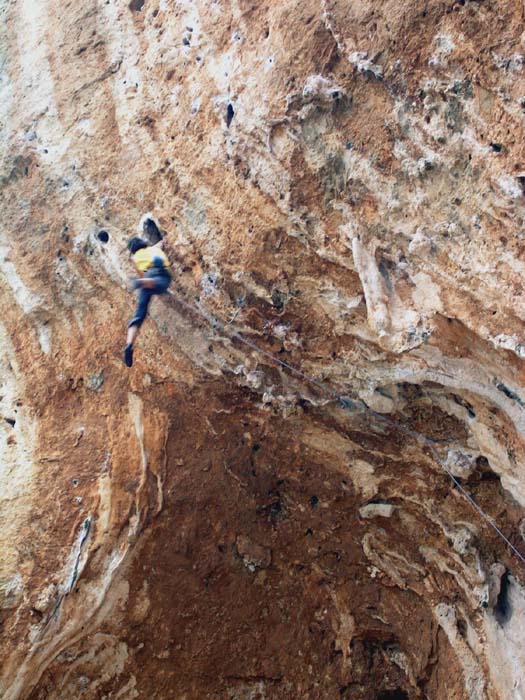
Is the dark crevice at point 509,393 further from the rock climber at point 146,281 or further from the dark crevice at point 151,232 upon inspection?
the dark crevice at point 151,232

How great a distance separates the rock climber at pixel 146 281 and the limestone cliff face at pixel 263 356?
1.37 feet

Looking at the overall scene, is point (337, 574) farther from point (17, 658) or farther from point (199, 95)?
point (199, 95)

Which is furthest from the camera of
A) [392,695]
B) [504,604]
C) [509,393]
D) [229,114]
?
[392,695]

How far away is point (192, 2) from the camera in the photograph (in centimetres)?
650

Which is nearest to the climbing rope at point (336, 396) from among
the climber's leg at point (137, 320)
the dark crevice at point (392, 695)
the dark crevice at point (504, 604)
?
the climber's leg at point (137, 320)

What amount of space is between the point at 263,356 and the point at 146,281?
4.11ft

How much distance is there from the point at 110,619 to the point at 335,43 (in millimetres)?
5327

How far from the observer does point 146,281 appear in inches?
237

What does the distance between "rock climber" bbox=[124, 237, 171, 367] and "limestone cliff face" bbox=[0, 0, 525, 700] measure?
42 cm

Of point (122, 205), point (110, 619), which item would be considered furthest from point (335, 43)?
point (110, 619)

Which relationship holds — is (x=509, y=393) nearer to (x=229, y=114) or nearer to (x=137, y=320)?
(x=137, y=320)

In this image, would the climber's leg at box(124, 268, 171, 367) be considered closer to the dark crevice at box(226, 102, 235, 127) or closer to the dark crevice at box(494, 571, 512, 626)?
the dark crevice at box(226, 102, 235, 127)

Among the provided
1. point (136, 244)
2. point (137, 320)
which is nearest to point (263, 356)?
point (137, 320)

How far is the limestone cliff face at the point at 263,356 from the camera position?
209 inches
